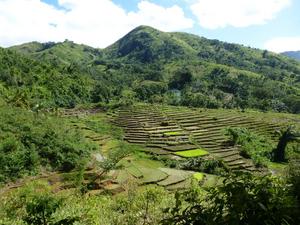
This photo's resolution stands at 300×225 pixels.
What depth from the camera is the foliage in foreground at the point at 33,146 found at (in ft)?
111

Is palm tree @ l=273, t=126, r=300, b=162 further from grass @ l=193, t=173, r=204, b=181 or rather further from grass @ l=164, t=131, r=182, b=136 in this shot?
grass @ l=193, t=173, r=204, b=181

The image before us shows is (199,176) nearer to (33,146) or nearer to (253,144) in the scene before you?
(33,146)

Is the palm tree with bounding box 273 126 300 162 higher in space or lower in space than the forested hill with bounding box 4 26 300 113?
lower

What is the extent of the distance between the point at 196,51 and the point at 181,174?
6240 inches

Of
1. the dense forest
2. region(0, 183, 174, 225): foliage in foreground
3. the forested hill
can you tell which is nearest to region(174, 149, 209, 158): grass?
the dense forest

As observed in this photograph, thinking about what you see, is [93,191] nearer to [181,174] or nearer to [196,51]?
[181,174]

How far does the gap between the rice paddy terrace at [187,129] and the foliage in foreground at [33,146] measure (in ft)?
40.9

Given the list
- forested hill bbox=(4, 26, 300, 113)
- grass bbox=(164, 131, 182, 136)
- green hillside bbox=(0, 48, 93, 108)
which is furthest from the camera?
forested hill bbox=(4, 26, 300, 113)

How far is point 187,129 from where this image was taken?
61000 millimetres

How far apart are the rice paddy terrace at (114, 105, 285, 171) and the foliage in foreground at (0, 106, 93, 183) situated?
12467 mm

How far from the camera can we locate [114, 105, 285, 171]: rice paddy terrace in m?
48.7

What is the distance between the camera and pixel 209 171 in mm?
42594

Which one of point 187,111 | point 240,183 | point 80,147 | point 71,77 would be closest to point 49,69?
point 71,77

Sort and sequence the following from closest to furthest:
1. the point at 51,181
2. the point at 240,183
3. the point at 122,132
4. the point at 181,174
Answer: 1. the point at 240,183
2. the point at 51,181
3. the point at 181,174
4. the point at 122,132
